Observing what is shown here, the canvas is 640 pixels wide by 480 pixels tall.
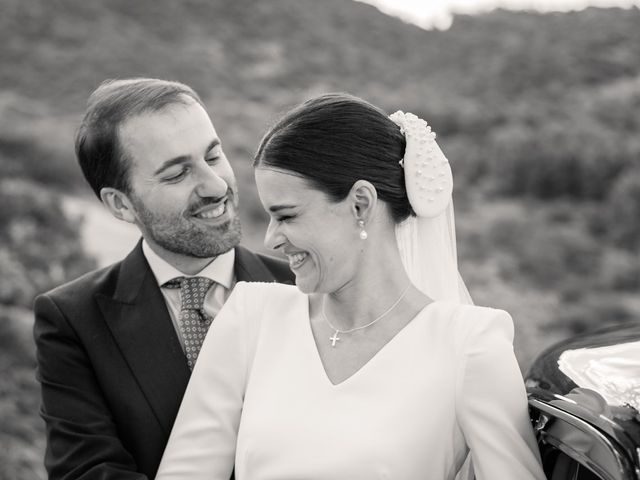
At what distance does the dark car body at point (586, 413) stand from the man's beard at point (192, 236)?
1.25 m

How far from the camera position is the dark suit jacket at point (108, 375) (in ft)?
9.53

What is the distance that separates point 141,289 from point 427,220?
3.86ft

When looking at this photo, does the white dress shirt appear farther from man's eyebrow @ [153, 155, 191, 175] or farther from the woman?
the woman

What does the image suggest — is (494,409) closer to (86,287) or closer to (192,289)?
(192,289)

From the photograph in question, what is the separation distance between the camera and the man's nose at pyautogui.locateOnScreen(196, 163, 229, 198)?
10.6ft

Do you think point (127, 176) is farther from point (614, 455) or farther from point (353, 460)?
point (614, 455)

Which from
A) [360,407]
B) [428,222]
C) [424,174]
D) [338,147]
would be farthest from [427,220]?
[360,407]

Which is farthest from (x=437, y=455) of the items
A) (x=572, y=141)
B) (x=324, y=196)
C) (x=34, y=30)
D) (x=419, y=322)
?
(x=34, y=30)

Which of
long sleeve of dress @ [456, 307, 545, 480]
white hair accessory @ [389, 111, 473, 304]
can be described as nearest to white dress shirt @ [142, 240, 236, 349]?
white hair accessory @ [389, 111, 473, 304]

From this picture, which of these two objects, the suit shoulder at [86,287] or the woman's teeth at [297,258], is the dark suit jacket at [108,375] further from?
→ the woman's teeth at [297,258]

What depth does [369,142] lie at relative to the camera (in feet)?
8.52

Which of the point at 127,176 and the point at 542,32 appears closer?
the point at 127,176

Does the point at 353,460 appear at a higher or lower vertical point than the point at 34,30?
lower

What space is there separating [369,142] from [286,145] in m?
0.26
